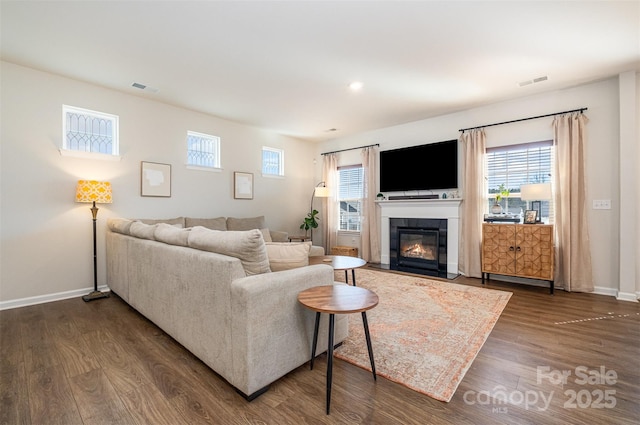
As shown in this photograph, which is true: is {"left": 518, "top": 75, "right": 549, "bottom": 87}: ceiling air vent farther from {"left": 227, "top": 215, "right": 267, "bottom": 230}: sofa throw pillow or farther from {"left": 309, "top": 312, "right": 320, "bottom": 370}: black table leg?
{"left": 227, "top": 215, "right": 267, "bottom": 230}: sofa throw pillow

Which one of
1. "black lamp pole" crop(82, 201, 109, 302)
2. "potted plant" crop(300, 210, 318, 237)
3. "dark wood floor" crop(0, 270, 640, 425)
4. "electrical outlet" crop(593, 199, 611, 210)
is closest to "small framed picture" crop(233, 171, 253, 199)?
"potted plant" crop(300, 210, 318, 237)

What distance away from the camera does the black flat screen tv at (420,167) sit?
4914 millimetres

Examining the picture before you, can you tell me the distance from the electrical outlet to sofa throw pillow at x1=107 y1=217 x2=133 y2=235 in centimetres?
589

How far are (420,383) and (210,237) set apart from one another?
67.2 inches

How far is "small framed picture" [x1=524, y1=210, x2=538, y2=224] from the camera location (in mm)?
3945

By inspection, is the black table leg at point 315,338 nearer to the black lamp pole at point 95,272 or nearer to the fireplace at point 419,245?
the black lamp pole at point 95,272

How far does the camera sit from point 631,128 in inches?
135

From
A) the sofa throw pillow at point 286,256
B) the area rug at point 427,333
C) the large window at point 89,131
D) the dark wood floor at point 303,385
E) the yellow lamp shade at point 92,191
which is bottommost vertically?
the dark wood floor at point 303,385

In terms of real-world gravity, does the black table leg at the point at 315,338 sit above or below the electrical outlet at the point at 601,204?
below

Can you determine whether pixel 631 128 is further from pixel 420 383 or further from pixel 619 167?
pixel 420 383

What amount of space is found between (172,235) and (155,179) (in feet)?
8.08

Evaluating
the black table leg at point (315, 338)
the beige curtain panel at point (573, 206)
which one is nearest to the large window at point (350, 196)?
the beige curtain panel at point (573, 206)

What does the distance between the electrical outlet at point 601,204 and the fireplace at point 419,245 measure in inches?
74.7

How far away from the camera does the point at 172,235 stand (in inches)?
94.8
